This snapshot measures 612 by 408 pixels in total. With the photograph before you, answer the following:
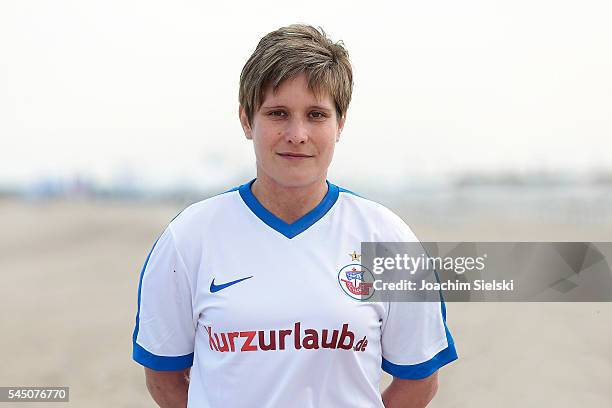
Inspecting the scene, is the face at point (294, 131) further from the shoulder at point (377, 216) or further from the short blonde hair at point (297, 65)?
the shoulder at point (377, 216)

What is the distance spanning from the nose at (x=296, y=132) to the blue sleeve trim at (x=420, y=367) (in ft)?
2.70

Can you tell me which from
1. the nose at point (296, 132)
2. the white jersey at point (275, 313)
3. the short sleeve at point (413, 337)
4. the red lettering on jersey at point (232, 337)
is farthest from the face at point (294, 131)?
the red lettering on jersey at point (232, 337)

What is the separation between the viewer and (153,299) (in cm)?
208

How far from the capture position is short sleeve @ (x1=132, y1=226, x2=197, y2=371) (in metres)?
2.04

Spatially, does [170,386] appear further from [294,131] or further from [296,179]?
[294,131]

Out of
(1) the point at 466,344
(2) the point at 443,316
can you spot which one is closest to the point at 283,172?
(2) the point at 443,316

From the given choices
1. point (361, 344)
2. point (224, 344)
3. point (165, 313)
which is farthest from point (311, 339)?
point (165, 313)

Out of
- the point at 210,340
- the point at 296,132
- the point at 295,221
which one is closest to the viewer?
the point at 296,132

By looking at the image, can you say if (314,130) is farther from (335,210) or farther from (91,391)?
(91,391)

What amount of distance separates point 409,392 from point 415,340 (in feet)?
0.86

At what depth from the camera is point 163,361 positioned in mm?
2137

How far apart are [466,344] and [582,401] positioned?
1394 millimetres

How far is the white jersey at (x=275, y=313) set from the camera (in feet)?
6.26

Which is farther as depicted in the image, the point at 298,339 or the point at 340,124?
the point at 340,124
